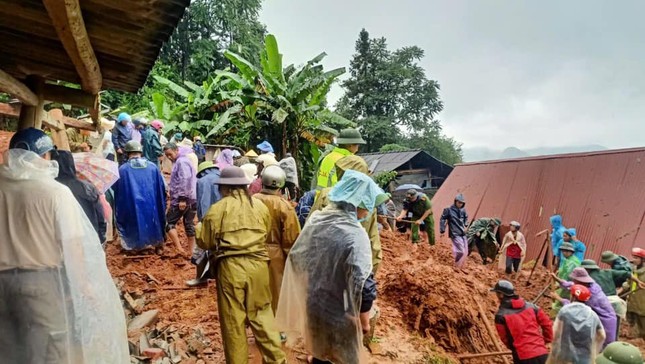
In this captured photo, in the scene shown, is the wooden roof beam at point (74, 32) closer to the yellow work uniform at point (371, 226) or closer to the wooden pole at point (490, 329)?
the yellow work uniform at point (371, 226)

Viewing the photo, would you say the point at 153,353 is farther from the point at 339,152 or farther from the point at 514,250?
the point at 514,250

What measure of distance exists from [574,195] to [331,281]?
997cm

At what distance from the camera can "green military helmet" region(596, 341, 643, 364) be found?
129 inches

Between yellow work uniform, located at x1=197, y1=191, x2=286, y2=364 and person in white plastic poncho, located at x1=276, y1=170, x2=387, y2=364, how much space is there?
26 cm

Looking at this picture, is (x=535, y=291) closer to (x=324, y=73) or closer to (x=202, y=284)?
(x=324, y=73)

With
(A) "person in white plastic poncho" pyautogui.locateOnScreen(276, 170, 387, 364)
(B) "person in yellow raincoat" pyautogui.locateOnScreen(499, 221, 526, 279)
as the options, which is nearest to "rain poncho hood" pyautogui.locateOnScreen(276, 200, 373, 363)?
(A) "person in white plastic poncho" pyautogui.locateOnScreen(276, 170, 387, 364)

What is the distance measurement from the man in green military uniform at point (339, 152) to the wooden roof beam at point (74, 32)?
2120mm

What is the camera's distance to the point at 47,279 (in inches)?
83.8

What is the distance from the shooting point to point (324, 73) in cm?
1020

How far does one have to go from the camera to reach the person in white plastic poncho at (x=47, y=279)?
2.10m

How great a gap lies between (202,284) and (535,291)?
735 cm

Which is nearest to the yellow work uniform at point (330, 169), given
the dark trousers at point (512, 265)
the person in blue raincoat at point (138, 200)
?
the person in blue raincoat at point (138, 200)

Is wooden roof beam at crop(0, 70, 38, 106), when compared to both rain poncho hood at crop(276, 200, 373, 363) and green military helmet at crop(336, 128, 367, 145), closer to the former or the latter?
rain poncho hood at crop(276, 200, 373, 363)

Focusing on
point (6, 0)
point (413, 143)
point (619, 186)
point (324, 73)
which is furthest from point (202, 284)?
point (413, 143)
